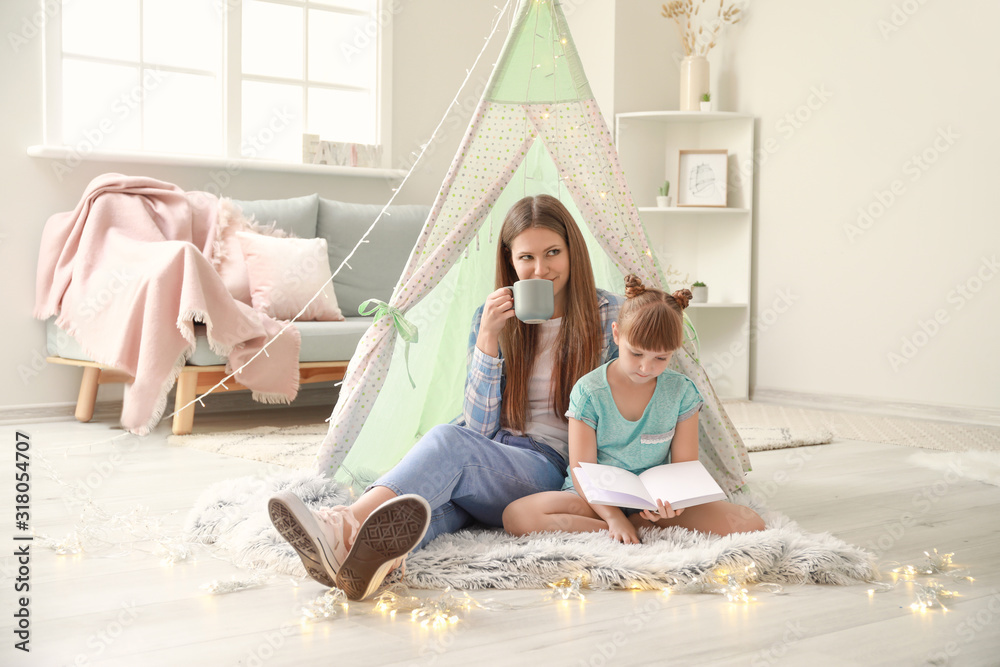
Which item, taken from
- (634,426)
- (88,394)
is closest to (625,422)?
(634,426)

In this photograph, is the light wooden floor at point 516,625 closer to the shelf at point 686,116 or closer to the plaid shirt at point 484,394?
the plaid shirt at point 484,394

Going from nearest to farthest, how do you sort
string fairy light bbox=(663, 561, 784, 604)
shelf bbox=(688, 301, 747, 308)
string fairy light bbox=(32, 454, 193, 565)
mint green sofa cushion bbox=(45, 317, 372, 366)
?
string fairy light bbox=(663, 561, 784, 604) < string fairy light bbox=(32, 454, 193, 565) < mint green sofa cushion bbox=(45, 317, 372, 366) < shelf bbox=(688, 301, 747, 308)

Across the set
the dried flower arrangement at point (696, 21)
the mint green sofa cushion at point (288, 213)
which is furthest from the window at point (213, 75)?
the dried flower arrangement at point (696, 21)

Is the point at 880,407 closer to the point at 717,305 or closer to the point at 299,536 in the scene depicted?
the point at 717,305

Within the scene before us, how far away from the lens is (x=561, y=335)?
1941mm

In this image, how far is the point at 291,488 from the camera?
2.02m

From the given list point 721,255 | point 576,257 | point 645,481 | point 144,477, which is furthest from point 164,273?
point 721,255

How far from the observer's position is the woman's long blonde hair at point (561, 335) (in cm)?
190

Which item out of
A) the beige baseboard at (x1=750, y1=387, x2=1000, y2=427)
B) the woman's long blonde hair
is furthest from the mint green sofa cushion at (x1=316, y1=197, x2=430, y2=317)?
the woman's long blonde hair

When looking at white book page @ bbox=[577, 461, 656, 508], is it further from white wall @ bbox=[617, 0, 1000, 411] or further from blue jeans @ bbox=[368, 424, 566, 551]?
white wall @ bbox=[617, 0, 1000, 411]

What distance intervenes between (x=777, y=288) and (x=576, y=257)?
268cm

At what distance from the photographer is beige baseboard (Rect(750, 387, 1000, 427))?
11.9 feet

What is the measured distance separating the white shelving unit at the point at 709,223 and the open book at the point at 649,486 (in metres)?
Result: 2.67

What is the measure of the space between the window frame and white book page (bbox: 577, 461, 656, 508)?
8.96 feet
